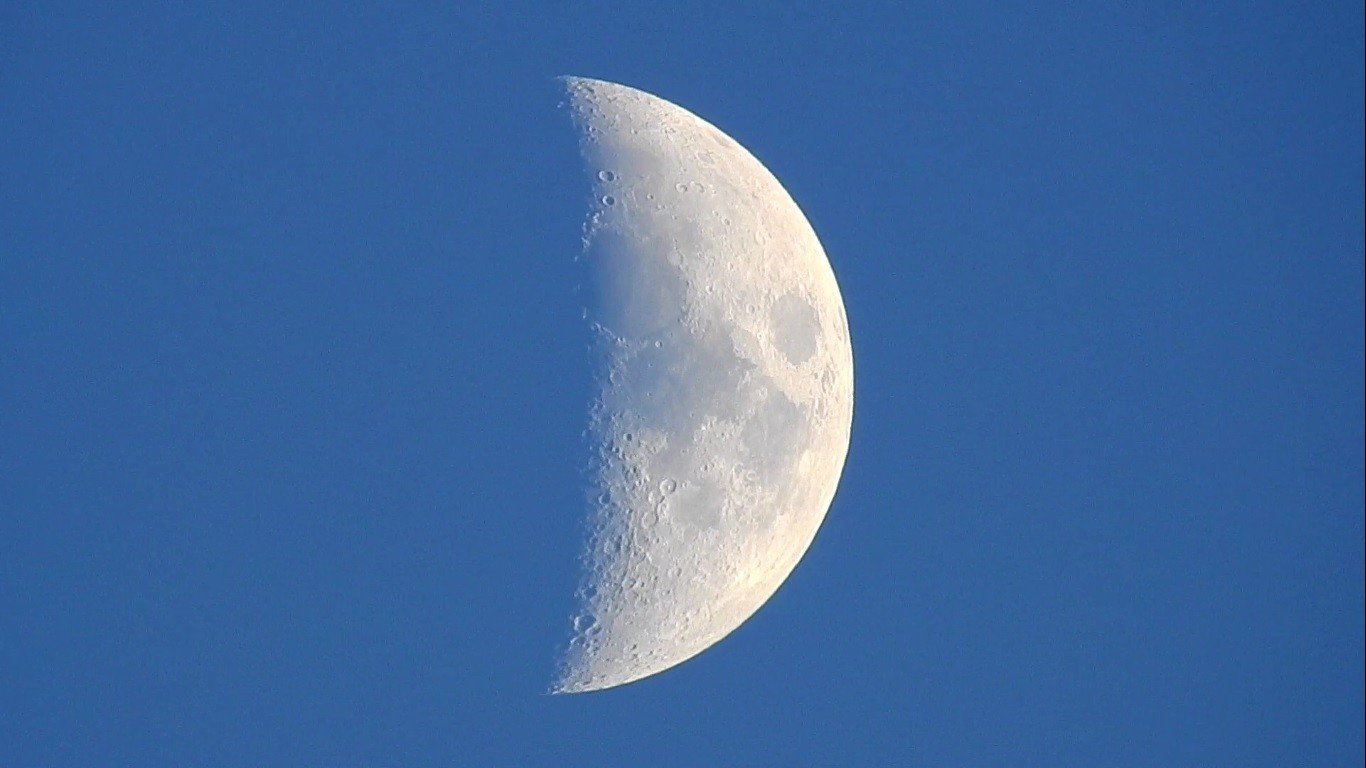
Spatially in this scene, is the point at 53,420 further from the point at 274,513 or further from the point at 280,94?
the point at 280,94

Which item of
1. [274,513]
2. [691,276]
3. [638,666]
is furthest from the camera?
[638,666]

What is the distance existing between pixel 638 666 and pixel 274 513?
1339 millimetres

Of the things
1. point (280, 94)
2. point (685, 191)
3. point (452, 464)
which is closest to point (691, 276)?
point (685, 191)

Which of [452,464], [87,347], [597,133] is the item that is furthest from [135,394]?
[597,133]

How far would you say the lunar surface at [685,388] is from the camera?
4129mm

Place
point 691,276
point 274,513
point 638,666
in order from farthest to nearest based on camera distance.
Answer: point 638,666 → point 691,276 → point 274,513

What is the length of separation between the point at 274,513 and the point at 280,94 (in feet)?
3.75

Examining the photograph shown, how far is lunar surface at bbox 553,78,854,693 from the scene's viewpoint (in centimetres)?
413

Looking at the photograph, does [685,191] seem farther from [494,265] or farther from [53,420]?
[53,420]

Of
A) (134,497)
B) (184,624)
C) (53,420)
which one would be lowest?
(184,624)

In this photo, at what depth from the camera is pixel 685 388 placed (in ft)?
13.6

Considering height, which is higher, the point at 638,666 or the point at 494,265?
the point at 494,265

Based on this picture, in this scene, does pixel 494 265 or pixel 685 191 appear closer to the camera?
pixel 494 265

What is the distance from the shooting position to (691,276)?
4.23 meters
